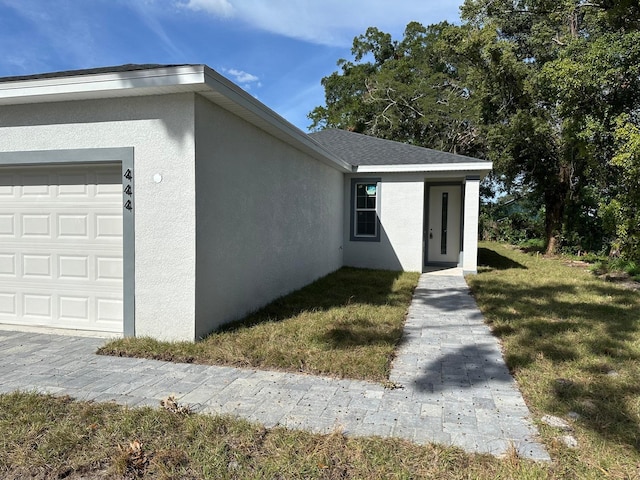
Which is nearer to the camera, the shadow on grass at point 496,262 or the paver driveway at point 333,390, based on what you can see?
the paver driveway at point 333,390

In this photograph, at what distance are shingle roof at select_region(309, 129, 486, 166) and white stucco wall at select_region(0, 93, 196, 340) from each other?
7373mm

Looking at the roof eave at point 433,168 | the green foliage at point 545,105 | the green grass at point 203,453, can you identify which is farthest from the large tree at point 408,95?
the green grass at point 203,453

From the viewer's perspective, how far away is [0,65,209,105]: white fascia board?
4191mm

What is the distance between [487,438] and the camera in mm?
2760

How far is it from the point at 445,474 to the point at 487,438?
0.59 metres

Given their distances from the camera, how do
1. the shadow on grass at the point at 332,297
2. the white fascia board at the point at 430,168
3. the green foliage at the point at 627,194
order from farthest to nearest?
the white fascia board at the point at 430,168
the green foliage at the point at 627,194
the shadow on grass at the point at 332,297

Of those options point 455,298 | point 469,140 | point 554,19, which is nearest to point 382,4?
point 554,19

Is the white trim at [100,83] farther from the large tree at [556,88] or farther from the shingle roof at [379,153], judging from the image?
the large tree at [556,88]

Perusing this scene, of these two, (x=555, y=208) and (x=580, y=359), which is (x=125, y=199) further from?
(x=555, y=208)

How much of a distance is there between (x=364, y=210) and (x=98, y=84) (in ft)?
27.7

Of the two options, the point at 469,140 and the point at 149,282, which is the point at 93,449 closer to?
the point at 149,282

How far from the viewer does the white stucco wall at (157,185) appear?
15.1ft

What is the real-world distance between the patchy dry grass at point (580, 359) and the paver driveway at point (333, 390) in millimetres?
222

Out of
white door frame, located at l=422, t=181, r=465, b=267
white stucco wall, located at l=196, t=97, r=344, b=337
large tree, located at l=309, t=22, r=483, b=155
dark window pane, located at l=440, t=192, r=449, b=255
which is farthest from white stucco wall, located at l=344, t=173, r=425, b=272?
large tree, located at l=309, t=22, r=483, b=155
